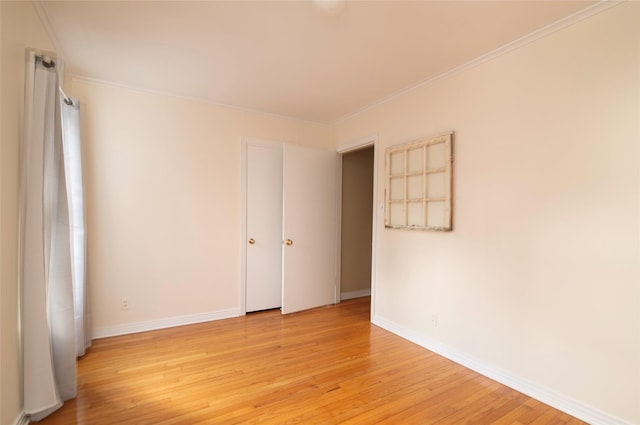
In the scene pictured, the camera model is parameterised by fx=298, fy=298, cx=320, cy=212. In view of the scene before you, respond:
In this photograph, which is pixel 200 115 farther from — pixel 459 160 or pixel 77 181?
pixel 459 160

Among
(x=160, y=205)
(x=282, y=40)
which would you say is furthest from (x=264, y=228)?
(x=282, y=40)

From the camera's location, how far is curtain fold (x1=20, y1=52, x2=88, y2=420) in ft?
5.56

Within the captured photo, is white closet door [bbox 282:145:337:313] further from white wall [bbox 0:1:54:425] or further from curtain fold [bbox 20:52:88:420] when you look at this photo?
white wall [bbox 0:1:54:425]

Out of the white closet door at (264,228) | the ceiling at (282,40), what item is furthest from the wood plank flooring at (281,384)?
the ceiling at (282,40)

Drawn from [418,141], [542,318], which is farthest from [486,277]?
[418,141]

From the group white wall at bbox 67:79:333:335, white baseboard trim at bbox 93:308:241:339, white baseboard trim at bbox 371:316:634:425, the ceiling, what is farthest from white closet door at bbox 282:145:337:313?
white baseboard trim at bbox 371:316:634:425

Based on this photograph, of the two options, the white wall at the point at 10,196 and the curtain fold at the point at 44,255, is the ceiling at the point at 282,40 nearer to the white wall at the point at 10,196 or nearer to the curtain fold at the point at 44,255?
the white wall at the point at 10,196

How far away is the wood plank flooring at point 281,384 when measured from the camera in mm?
1849

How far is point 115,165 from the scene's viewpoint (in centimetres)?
303

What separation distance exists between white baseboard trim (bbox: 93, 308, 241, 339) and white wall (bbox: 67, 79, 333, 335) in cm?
1

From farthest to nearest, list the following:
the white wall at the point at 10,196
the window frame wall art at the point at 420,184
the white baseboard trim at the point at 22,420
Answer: the window frame wall art at the point at 420,184
the white baseboard trim at the point at 22,420
the white wall at the point at 10,196

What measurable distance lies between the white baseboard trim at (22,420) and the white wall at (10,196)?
25mm

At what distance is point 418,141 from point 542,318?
1.77 m

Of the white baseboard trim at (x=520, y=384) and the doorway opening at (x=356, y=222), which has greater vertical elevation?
the doorway opening at (x=356, y=222)
